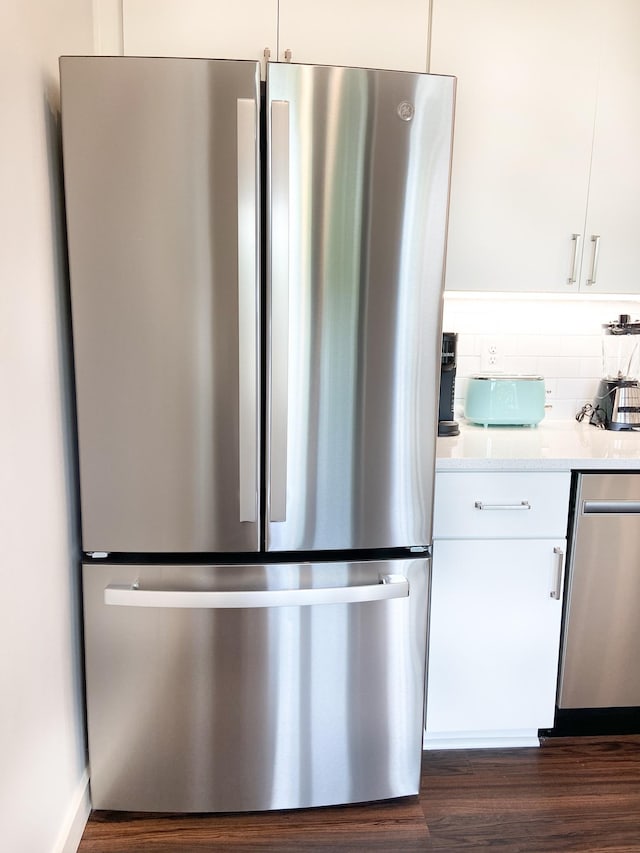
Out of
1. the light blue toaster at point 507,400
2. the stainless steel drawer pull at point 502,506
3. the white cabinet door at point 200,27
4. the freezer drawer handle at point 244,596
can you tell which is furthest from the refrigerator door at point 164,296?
the light blue toaster at point 507,400

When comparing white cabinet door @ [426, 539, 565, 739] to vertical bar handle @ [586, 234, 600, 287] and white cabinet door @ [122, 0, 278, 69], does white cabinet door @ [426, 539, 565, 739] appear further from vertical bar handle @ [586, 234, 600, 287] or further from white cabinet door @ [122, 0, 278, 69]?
white cabinet door @ [122, 0, 278, 69]

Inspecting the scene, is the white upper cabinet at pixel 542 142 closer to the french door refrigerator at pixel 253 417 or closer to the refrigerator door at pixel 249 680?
the french door refrigerator at pixel 253 417

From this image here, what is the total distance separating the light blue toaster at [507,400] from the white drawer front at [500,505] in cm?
47

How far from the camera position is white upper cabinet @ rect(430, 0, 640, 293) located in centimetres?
187

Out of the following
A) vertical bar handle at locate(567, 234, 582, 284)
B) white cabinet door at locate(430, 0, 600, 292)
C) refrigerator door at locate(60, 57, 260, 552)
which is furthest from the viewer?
vertical bar handle at locate(567, 234, 582, 284)

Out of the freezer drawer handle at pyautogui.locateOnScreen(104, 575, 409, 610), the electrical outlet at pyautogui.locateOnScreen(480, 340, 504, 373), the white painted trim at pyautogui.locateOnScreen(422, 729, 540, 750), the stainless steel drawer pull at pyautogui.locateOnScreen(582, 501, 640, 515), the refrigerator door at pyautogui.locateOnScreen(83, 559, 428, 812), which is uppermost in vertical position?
the electrical outlet at pyautogui.locateOnScreen(480, 340, 504, 373)

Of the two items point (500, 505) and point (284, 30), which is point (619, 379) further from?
point (284, 30)

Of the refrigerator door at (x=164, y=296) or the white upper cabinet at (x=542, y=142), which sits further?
the white upper cabinet at (x=542, y=142)

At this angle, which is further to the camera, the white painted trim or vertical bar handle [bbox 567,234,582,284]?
vertical bar handle [bbox 567,234,582,284]

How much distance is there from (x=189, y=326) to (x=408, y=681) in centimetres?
105

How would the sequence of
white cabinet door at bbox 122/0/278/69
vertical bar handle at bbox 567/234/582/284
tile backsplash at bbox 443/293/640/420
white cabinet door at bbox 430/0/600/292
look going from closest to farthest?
white cabinet door at bbox 122/0/278/69 < white cabinet door at bbox 430/0/600/292 < vertical bar handle at bbox 567/234/582/284 < tile backsplash at bbox 443/293/640/420

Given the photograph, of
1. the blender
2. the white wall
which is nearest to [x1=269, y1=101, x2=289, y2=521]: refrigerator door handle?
the white wall

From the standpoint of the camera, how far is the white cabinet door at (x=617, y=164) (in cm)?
192

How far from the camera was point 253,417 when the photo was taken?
140cm
